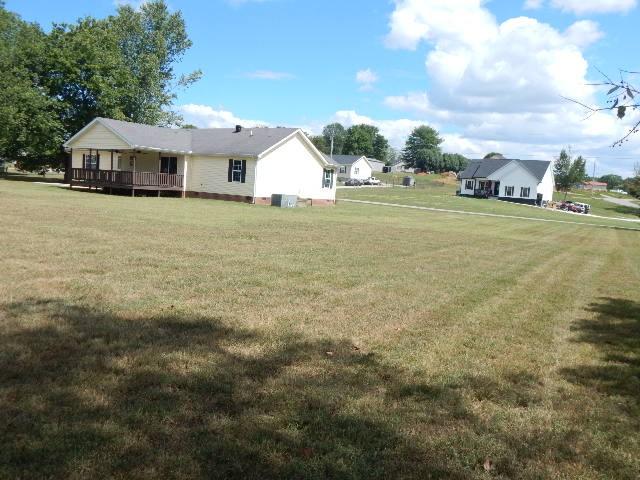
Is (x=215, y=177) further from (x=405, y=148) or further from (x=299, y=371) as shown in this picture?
(x=405, y=148)

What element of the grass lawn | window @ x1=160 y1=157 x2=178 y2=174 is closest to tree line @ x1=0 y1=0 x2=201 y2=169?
window @ x1=160 y1=157 x2=178 y2=174

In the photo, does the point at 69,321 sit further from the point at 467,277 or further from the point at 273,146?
the point at 273,146

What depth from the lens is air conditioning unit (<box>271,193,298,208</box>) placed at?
101 feet

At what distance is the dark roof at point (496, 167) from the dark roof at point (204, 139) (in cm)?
4659

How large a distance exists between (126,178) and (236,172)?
6523mm

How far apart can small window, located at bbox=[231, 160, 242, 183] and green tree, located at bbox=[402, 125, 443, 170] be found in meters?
124

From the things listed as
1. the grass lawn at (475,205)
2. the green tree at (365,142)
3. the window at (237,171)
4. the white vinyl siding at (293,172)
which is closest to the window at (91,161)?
the window at (237,171)

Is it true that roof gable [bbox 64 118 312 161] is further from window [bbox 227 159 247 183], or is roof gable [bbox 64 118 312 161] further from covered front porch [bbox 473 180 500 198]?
covered front porch [bbox 473 180 500 198]

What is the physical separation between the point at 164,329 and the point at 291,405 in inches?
83.9

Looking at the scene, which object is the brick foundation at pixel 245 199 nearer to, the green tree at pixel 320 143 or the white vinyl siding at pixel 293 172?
the white vinyl siding at pixel 293 172

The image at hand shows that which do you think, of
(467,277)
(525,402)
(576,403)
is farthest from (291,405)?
(467,277)

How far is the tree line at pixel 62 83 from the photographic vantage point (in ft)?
130

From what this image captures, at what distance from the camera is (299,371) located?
482 centimetres

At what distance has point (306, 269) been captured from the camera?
9875 mm
